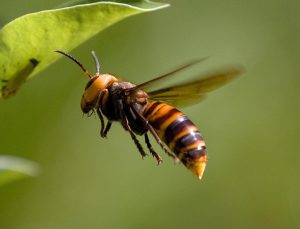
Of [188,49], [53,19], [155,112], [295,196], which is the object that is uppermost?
[53,19]

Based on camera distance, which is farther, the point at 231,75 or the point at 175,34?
the point at 175,34

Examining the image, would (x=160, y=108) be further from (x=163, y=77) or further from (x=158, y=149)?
(x=158, y=149)

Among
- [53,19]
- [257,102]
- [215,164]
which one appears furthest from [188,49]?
[53,19]

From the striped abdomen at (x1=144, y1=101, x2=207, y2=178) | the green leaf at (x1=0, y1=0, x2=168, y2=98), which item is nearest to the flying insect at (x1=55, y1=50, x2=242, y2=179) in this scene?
the striped abdomen at (x1=144, y1=101, x2=207, y2=178)

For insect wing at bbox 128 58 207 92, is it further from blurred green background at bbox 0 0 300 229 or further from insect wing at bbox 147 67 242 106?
blurred green background at bbox 0 0 300 229

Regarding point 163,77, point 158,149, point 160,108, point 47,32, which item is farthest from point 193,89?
point 158,149

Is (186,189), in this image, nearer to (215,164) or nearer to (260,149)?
(215,164)
